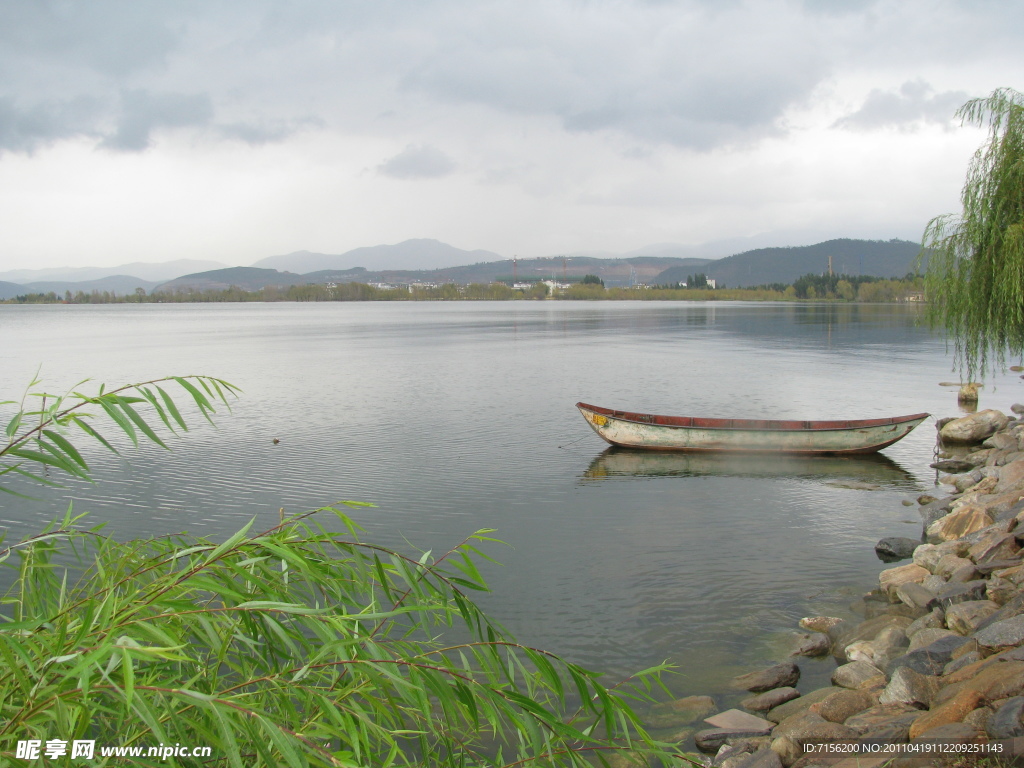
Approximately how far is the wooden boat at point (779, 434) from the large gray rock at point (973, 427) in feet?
7.34

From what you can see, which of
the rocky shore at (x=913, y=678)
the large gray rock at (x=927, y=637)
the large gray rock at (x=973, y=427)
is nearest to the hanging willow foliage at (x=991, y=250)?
the large gray rock at (x=973, y=427)

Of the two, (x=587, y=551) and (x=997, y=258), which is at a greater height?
(x=997, y=258)

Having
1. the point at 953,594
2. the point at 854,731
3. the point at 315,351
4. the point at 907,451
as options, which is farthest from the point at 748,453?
the point at 315,351

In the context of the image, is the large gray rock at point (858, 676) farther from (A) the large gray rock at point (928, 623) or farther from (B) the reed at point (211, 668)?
(B) the reed at point (211, 668)

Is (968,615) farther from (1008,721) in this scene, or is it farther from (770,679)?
(1008,721)

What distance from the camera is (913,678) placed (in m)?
6.77

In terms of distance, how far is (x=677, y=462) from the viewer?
2062 cm

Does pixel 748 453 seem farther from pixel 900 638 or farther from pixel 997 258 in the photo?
pixel 900 638

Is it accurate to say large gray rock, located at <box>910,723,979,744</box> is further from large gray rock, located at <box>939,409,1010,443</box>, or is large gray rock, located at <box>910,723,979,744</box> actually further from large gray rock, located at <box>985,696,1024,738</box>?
large gray rock, located at <box>939,409,1010,443</box>

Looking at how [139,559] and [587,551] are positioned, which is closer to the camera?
[139,559]

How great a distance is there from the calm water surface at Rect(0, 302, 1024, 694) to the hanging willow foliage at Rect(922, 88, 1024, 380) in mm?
4093

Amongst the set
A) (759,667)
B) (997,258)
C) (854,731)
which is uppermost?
(997,258)

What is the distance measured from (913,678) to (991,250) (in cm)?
1547

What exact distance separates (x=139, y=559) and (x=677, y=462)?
1804cm
